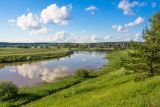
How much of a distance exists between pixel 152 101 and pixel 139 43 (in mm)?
13189

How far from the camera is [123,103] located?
49.8 feet

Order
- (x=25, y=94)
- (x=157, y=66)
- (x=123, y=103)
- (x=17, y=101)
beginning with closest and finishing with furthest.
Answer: (x=123, y=103), (x=157, y=66), (x=17, y=101), (x=25, y=94)

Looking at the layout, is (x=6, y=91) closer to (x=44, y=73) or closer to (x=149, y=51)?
(x=149, y=51)

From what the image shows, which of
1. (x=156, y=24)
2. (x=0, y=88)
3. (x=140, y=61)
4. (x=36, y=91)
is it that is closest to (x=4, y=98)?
(x=0, y=88)

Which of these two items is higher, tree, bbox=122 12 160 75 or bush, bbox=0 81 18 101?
tree, bbox=122 12 160 75

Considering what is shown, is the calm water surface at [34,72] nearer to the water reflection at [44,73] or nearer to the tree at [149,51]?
the water reflection at [44,73]

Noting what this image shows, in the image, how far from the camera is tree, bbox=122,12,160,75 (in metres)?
24.5

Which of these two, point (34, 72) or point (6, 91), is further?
point (34, 72)

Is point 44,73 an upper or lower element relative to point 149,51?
lower

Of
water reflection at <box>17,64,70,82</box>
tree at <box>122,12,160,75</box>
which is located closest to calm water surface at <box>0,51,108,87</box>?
water reflection at <box>17,64,70,82</box>

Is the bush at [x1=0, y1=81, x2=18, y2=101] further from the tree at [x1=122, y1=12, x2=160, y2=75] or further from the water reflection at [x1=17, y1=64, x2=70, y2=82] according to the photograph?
the water reflection at [x1=17, y1=64, x2=70, y2=82]

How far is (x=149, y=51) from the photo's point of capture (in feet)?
81.0

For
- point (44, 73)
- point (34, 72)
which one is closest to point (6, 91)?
point (44, 73)

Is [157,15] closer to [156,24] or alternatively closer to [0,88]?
[156,24]
